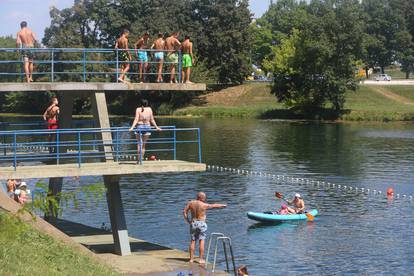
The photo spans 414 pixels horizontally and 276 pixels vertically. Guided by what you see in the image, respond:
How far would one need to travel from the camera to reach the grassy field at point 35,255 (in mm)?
17219

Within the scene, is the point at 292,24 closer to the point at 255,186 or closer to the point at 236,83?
the point at 236,83

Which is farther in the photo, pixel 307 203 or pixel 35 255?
pixel 307 203

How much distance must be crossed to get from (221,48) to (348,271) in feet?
360

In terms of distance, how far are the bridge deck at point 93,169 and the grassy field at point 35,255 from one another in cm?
375

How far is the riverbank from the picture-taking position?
4345 inches

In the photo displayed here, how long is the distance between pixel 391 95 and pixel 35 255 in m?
112

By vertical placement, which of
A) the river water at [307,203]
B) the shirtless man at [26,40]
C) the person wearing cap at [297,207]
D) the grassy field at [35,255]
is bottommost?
the river water at [307,203]

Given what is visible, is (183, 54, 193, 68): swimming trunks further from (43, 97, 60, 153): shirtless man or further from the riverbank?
the riverbank

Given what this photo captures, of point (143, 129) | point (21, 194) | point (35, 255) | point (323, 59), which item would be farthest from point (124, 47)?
point (323, 59)

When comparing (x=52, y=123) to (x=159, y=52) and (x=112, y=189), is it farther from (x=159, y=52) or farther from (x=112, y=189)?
(x=159, y=52)

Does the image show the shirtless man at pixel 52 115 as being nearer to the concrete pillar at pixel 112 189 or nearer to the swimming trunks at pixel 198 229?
the concrete pillar at pixel 112 189

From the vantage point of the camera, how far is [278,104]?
12719 cm

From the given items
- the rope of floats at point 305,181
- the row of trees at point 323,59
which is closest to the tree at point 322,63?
the row of trees at point 323,59

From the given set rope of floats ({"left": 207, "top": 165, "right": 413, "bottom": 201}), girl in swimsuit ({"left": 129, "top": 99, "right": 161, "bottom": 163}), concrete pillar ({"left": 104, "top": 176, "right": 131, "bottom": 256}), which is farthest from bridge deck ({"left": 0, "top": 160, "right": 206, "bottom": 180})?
rope of floats ({"left": 207, "top": 165, "right": 413, "bottom": 201})
